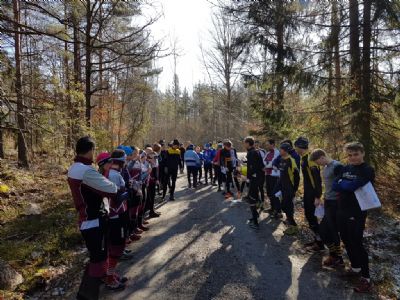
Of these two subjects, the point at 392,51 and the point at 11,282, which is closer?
the point at 11,282

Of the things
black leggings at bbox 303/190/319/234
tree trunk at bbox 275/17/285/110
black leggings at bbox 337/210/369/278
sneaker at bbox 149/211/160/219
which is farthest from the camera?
tree trunk at bbox 275/17/285/110

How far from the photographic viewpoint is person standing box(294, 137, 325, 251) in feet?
20.2

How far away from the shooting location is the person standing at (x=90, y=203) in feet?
→ 12.8

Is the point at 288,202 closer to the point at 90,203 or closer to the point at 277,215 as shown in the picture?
the point at 277,215

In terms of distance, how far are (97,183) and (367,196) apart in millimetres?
3771

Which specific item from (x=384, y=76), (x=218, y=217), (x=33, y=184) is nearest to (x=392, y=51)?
(x=384, y=76)

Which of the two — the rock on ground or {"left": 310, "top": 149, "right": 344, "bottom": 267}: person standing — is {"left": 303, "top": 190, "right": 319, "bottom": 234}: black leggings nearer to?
{"left": 310, "top": 149, "right": 344, "bottom": 267}: person standing

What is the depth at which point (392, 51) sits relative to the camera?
33.4ft

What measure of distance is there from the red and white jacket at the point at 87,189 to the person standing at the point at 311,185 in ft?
13.1

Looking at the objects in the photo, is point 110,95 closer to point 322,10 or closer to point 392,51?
point 322,10

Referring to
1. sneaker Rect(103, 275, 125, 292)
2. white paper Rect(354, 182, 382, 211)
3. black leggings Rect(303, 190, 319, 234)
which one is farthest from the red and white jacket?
black leggings Rect(303, 190, 319, 234)

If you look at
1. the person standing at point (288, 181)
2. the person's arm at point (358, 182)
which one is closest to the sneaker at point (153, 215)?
the person standing at point (288, 181)

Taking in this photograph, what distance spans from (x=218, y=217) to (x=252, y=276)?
3790 millimetres

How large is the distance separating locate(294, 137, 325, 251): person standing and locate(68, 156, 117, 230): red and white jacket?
3.99 metres
